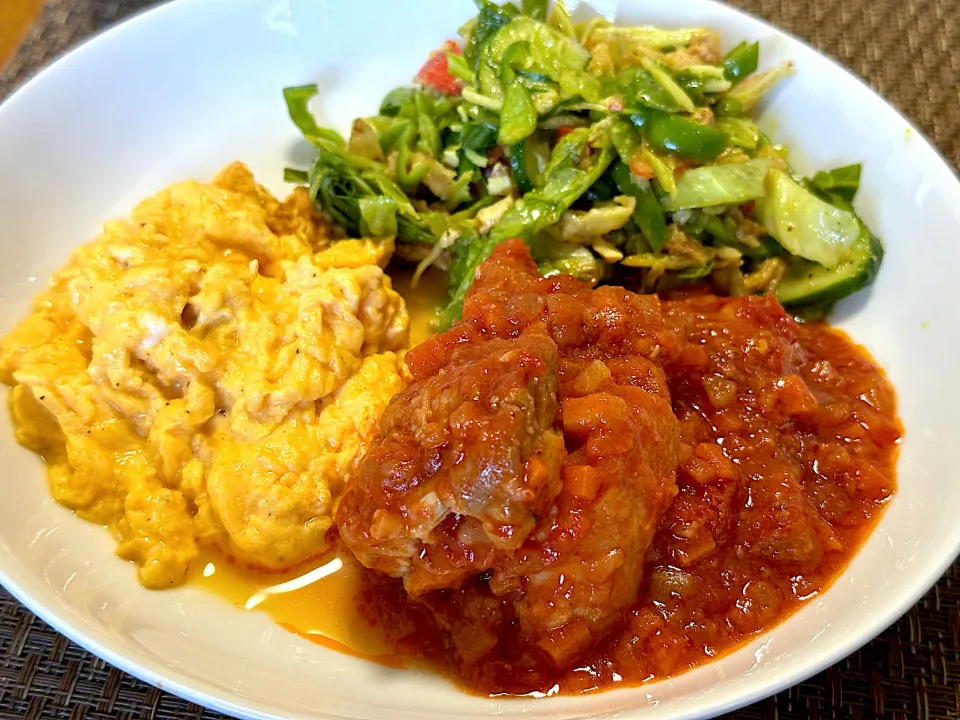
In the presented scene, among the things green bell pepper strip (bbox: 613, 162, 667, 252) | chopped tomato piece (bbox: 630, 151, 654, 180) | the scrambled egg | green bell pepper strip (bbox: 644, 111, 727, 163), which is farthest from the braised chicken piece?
green bell pepper strip (bbox: 644, 111, 727, 163)

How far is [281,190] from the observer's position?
375 cm

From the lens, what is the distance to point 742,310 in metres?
2.91

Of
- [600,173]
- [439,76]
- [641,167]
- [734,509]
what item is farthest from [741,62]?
[734,509]

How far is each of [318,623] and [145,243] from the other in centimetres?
168

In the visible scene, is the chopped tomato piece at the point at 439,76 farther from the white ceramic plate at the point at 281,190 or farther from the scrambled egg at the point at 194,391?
the scrambled egg at the point at 194,391

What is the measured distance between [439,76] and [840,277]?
2131 millimetres

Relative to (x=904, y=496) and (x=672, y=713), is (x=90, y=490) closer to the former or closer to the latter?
(x=672, y=713)

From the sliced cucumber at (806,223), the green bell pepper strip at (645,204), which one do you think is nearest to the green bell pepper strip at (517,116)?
the green bell pepper strip at (645,204)

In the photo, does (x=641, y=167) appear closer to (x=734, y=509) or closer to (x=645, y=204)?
(x=645, y=204)

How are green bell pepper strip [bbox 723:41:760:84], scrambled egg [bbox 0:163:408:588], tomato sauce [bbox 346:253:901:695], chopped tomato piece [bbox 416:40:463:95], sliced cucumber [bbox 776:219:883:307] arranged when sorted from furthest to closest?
chopped tomato piece [bbox 416:40:463:95], green bell pepper strip [bbox 723:41:760:84], sliced cucumber [bbox 776:219:883:307], scrambled egg [bbox 0:163:408:588], tomato sauce [bbox 346:253:901:695]

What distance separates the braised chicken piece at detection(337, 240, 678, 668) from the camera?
2.02 meters

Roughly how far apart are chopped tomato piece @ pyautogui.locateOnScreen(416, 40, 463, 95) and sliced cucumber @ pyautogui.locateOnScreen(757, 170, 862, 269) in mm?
1588

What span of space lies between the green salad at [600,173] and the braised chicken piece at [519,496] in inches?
42.8

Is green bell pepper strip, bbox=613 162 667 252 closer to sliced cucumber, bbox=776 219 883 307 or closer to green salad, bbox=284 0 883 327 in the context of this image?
green salad, bbox=284 0 883 327
